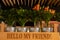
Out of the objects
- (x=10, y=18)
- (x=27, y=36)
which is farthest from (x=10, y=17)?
(x=27, y=36)

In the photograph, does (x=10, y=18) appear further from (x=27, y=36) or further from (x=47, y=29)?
(x=47, y=29)

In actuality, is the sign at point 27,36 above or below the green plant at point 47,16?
below

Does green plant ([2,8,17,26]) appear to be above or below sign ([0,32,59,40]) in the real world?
above

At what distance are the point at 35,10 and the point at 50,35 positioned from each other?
353 millimetres

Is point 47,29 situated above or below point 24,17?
below

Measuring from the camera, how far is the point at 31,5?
692 cm

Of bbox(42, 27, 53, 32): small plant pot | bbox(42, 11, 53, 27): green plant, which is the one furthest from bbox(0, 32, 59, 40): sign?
bbox(42, 11, 53, 27): green plant

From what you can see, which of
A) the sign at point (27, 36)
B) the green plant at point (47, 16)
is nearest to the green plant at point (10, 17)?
the sign at point (27, 36)

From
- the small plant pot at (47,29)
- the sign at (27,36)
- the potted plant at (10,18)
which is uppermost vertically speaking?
the potted plant at (10,18)

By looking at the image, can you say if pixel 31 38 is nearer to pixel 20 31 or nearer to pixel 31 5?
pixel 20 31

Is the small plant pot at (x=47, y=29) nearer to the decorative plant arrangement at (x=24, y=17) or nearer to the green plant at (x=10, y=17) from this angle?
the decorative plant arrangement at (x=24, y=17)

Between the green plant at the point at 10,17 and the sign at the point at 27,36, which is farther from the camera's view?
the green plant at the point at 10,17

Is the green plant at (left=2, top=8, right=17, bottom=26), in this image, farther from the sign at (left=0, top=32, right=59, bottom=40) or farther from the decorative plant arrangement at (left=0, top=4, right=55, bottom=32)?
the sign at (left=0, top=32, right=59, bottom=40)

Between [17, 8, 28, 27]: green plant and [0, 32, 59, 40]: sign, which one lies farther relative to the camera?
[17, 8, 28, 27]: green plant
